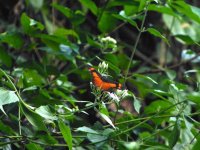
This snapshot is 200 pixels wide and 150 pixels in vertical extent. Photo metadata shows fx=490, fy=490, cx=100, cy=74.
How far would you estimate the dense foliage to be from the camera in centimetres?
102

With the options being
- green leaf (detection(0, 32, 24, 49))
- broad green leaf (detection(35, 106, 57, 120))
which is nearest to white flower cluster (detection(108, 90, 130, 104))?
broad green leaf (detection(35, 106, 57, 120))

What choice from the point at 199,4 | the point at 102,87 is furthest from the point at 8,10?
the point at 102,87

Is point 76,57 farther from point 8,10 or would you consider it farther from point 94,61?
point 8,10

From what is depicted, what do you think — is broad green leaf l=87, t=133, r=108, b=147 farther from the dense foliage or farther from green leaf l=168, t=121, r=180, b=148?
green leaf l=168, t=121, r=180, b=148

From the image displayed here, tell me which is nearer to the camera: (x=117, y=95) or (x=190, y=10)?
(x=117, y=95)

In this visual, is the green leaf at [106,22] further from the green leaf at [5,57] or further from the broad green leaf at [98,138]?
the broad green leaf at [98,138]

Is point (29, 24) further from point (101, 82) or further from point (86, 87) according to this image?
point (86, 87)

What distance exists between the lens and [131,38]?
2.76 meters

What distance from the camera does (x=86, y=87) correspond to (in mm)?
1993

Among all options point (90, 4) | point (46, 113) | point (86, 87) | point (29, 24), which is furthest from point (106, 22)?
point (46, 113)

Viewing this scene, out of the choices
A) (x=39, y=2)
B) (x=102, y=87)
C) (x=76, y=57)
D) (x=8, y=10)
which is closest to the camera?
(x=102, y=87)

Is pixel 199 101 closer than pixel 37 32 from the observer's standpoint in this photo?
Yes

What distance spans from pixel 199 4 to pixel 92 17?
690 mm

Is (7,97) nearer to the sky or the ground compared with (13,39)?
nearer to the sky
